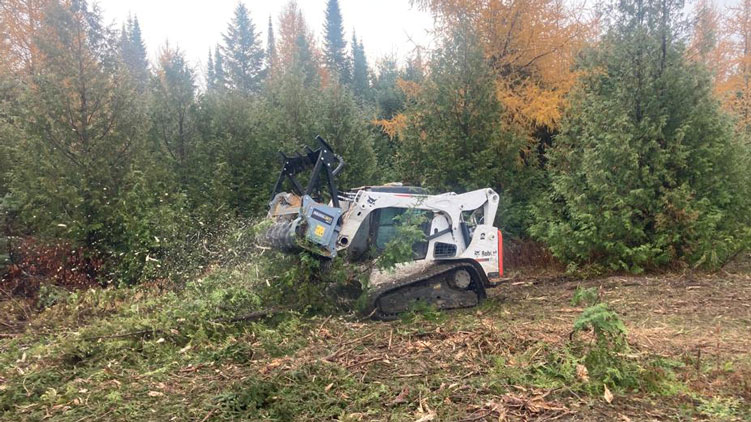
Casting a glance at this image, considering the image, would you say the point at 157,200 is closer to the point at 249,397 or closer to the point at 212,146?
Result: the point at 212,146

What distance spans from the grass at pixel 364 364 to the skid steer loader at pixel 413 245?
16.9 inches

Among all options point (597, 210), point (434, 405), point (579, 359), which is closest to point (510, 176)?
point (597, 210)

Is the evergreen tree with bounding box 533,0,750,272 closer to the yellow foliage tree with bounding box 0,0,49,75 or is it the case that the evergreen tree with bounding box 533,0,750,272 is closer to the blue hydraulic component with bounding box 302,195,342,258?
the blue hydraulic component with bounding box 302,195,342,258

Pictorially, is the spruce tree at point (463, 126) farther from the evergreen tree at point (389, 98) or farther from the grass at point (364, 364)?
the evergreen tree at point (389, 98)

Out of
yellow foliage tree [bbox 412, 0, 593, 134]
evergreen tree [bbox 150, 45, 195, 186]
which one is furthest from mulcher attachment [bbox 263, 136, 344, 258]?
yellow foliage tree [bbox 412, 0, 593, 134]

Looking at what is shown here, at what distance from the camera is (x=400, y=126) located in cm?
1434

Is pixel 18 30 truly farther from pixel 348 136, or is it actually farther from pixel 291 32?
pixel 291 32

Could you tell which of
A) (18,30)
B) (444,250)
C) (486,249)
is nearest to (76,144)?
(444,250)

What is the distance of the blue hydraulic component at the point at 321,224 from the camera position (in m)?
6.83

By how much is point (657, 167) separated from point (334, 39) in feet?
116

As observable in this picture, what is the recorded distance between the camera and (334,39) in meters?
41.0

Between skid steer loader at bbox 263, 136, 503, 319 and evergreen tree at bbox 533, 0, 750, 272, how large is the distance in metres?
3.27

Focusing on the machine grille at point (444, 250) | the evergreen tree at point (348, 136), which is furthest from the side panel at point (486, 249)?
the evergreen tree at point (348, 136)

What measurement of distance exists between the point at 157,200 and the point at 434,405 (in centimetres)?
919
